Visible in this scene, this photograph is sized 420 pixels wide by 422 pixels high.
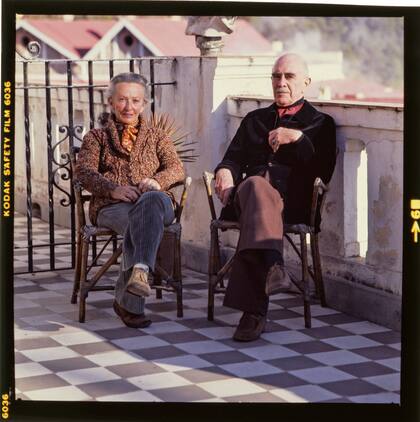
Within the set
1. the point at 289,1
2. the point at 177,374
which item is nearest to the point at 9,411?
the point at 177,374

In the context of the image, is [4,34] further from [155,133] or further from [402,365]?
[402,365]

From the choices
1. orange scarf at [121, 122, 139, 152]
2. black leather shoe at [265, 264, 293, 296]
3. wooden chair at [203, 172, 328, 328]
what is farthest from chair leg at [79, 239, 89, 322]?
black leather shoe at [265, 264, 293, 296]

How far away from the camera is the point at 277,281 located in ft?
19.2

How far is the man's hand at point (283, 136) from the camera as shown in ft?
20.1

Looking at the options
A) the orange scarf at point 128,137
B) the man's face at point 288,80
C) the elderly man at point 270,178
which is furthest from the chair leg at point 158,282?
the man's face at point 288,80

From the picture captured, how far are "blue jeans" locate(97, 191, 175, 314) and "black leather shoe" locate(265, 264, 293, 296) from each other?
59 centimetres

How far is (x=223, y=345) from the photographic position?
5891 millimetres

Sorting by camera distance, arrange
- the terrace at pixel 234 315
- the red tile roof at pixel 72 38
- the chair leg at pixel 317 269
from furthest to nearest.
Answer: the red tile roof at pixel 72 38 → the chair leg at pixel 317 269 → the terrace at pixel 234 315

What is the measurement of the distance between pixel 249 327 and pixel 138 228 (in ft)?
2.42

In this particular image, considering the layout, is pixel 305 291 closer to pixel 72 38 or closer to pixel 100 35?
pixel 100 35

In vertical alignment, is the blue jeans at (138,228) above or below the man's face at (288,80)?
below

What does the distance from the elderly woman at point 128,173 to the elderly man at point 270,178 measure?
0.32 metres

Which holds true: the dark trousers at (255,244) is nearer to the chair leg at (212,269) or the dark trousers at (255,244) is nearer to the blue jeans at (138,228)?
the chair leg at (212,269)

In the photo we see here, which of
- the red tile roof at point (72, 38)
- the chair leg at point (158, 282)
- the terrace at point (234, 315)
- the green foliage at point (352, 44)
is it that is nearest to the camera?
the terrace at point (234, 315)
